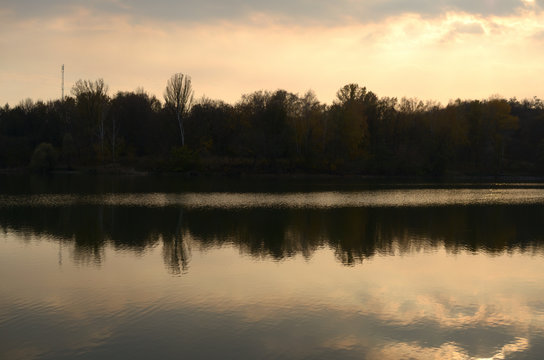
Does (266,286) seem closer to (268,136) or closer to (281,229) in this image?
(281,229)

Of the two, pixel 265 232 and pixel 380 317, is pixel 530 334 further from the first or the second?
pixel 265 232

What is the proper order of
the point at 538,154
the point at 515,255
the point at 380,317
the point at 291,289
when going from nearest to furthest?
the point at 380,317, the point at 291,289, the point at 515,255, the point at 538,154

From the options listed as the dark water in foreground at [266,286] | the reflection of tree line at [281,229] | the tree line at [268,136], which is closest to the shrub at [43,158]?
the tree line at [268,136]

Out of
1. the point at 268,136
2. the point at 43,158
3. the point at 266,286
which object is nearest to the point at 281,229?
the point at 266,286

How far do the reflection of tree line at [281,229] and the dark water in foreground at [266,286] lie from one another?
0.10m

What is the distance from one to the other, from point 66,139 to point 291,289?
2681 inches

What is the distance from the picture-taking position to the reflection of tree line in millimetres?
18688

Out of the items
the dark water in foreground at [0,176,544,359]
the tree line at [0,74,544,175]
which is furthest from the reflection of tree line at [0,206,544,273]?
the tree line at [0,74,544,175]

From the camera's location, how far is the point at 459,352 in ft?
28.9

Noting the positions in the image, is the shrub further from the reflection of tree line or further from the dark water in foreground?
the dark water in foreground

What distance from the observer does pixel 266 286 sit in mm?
13078

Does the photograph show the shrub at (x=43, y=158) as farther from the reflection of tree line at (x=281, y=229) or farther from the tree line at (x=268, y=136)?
the reflection of tree line at (x=281, y=229)

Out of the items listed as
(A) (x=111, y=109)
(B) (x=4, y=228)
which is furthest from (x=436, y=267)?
(A) (x=111, y=109)

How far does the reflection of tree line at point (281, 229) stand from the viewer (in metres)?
18.7
